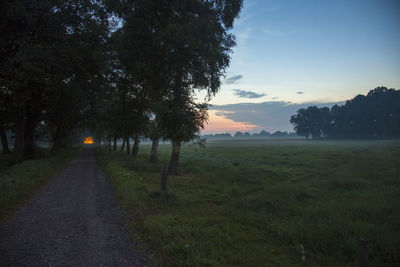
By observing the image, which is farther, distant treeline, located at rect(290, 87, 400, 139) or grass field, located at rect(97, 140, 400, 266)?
distant treeline, located at rect(290, 87, 400, 139)

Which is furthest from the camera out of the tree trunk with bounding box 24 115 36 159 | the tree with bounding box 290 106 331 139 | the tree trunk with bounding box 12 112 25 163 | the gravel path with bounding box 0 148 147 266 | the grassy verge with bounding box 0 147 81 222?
the tree with bounding box 290 106 331 139

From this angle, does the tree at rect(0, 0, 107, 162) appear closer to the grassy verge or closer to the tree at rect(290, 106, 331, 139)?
the grassy verge

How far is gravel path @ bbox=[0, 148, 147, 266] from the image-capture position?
16.9ft

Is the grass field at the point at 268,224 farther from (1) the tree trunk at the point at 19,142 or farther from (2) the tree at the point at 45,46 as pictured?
(1) the tree trunk at the point at 19,142

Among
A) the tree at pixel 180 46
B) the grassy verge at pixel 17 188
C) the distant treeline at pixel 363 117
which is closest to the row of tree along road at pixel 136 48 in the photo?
the tree at pixel 180 46

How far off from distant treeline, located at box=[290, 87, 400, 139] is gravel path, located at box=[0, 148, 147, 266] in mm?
111527

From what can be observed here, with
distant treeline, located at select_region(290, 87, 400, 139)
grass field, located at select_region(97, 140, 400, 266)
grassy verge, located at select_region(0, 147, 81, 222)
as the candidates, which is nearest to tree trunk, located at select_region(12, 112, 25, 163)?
grassy verge, located at select_region(0, 147, 81, 222)

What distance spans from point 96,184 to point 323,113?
131 m

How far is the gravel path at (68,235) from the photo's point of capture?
5.16 m

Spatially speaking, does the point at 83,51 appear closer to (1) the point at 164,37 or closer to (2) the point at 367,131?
(1) the point at 164,37

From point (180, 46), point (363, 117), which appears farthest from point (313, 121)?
point (180, 46)

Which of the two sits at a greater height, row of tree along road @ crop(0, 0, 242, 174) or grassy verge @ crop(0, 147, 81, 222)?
row of tree along road @ crop(0, 0, 242, 174)

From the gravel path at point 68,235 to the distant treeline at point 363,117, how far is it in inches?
4391

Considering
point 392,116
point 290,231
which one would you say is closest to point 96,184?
point 290,231
